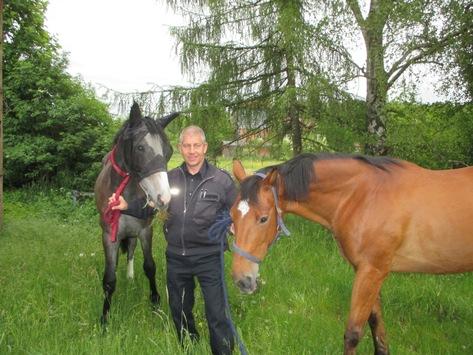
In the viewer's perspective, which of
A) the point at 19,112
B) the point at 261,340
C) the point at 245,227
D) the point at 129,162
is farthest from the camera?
the point at 19,112

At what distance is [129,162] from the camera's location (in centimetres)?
354

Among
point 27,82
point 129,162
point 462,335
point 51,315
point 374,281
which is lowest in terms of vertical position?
point 462,335

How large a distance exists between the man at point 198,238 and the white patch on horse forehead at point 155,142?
0.51 meters

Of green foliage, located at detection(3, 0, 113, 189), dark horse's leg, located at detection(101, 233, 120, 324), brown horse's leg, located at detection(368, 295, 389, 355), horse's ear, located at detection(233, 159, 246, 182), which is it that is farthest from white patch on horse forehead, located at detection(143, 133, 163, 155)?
green foliage, located at detection(3, 0, 113, 189)

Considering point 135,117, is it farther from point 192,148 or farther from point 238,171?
point 238,171

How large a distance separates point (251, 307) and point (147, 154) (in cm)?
186

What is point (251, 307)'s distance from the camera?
395 centimetres

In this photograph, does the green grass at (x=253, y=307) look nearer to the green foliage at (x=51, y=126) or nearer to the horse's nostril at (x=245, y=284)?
the horse's nostril at (x=245, y=284)

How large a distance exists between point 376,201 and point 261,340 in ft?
4.84

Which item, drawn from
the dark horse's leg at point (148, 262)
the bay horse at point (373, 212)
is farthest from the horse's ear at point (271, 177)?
the dark horse's leg at point (148, 262)

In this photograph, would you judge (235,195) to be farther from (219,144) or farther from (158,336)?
(219,144)

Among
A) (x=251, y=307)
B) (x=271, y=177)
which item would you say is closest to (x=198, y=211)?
(x=271, y=177)

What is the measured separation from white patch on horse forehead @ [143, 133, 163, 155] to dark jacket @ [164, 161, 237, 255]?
52 cm

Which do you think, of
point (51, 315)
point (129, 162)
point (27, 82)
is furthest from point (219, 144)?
point (27, 82)
